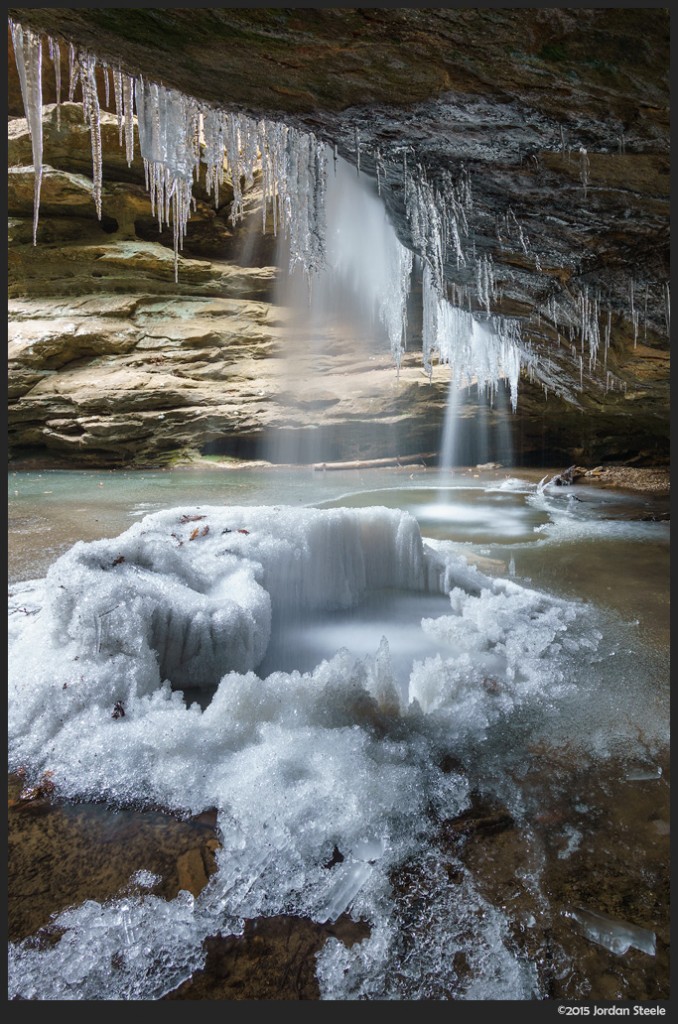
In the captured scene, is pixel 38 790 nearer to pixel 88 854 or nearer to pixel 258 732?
pixel 88 854

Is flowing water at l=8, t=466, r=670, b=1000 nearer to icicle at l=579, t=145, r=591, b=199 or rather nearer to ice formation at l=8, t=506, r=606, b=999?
ice formation at l=8, t=506, r=606, b=999

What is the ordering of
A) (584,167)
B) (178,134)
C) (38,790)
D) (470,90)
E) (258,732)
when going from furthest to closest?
(584,167) → (178,134) → (470,90) → (258,732) → (38,790)

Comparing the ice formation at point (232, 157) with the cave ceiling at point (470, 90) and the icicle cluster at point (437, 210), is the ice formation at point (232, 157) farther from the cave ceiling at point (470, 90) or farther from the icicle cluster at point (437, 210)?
the cave ceiling at point (470, 90)

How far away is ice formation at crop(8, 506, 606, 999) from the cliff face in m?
2.88

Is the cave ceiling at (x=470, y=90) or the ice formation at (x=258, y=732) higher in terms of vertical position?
the cave ceiling at (x=470, y=90)

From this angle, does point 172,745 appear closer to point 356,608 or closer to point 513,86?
point 356,608

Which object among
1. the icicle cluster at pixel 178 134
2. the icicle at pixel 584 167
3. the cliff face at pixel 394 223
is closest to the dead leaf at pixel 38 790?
the icicle cluster at pixel 178 134

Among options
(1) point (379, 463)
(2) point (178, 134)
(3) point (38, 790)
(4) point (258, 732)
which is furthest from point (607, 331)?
(1) point (379, 463)

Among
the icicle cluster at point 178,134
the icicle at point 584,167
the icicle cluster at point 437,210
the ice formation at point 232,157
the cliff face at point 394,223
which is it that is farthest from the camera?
the icicle cluster at point 437,210

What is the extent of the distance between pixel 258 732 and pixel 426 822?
2.90ft

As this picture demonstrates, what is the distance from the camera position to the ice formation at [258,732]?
145 centimetres

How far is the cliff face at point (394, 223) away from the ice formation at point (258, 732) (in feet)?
9.45

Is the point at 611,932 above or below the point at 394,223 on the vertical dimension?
below

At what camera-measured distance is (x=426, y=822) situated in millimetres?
1917
